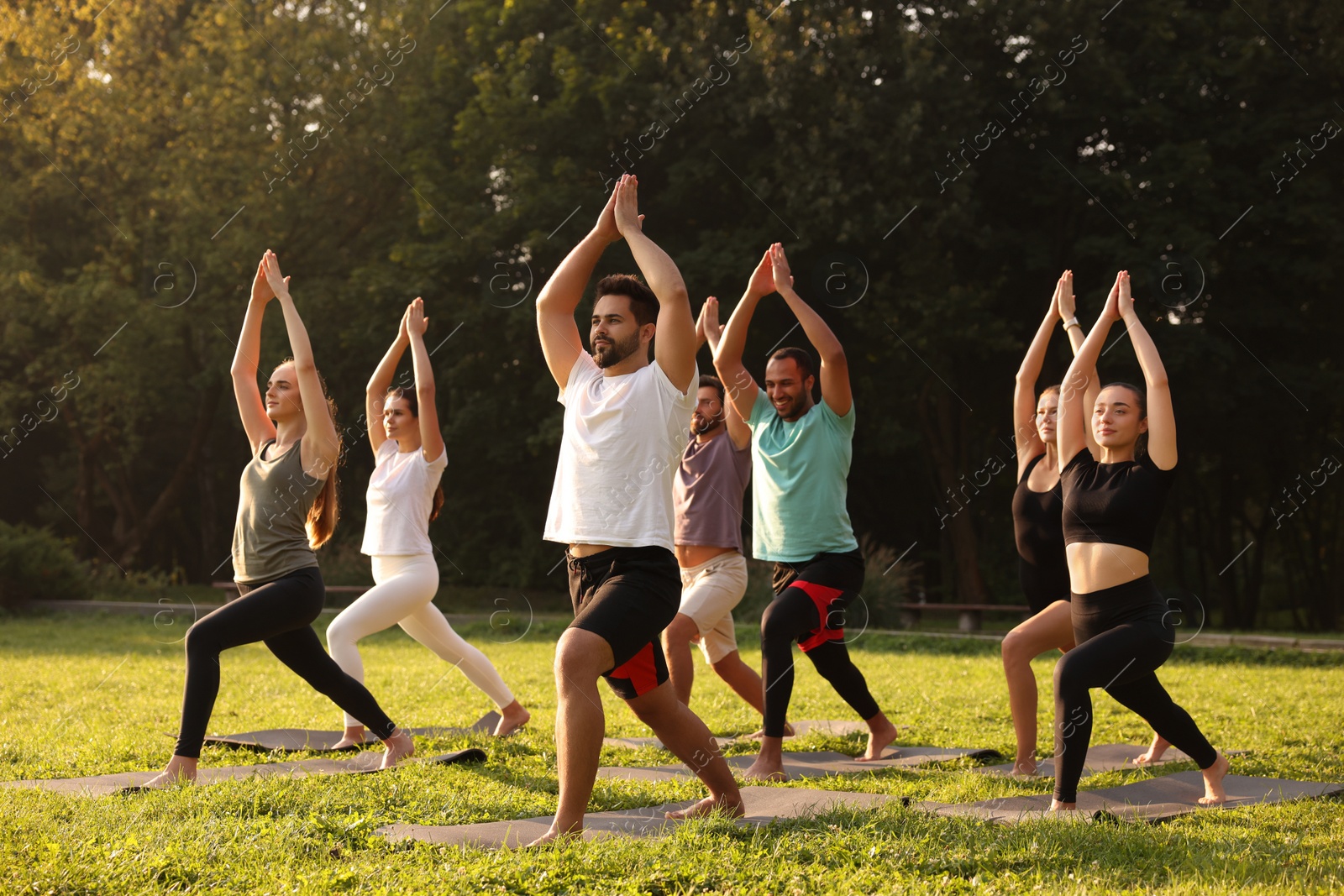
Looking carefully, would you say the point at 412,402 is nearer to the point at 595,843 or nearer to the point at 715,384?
the point at 715,384

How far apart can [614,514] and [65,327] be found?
78.3 feet

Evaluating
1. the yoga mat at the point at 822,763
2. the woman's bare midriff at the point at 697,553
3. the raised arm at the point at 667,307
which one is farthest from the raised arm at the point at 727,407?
the raised arm at the point at 667,307

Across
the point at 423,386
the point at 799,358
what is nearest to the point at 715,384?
the point at 799,358

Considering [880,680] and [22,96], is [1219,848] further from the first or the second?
[22,96]

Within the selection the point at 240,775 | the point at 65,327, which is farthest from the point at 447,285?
the point at 240,775

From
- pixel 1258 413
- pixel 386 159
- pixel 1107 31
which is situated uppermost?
pixel 1107 31

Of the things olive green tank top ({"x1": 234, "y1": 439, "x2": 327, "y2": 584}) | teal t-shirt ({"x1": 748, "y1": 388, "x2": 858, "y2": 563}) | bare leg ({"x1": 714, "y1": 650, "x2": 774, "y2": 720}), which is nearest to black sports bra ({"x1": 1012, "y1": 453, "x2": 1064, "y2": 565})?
teal t-shirt ({"x1": 748, "y1": 388, "x2": 858, "y2": 563})

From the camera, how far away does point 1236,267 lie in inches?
846

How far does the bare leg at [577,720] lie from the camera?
442 centimetres

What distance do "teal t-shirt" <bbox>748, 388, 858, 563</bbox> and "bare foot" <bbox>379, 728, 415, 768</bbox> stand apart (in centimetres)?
223

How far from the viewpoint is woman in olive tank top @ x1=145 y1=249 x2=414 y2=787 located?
5941 millimetres

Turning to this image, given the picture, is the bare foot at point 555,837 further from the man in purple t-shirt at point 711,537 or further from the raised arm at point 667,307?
the man in purple t-shirt at point 711,537

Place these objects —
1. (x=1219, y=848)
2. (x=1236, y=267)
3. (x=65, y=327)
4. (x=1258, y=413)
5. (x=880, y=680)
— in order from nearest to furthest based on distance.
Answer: (x=1219, y=848)
(x=880, y=680)
(x=1236, y=267)
(x=1258, y=413)
(x=65, y=327)

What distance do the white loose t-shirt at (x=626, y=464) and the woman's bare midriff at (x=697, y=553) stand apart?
8.26ft
